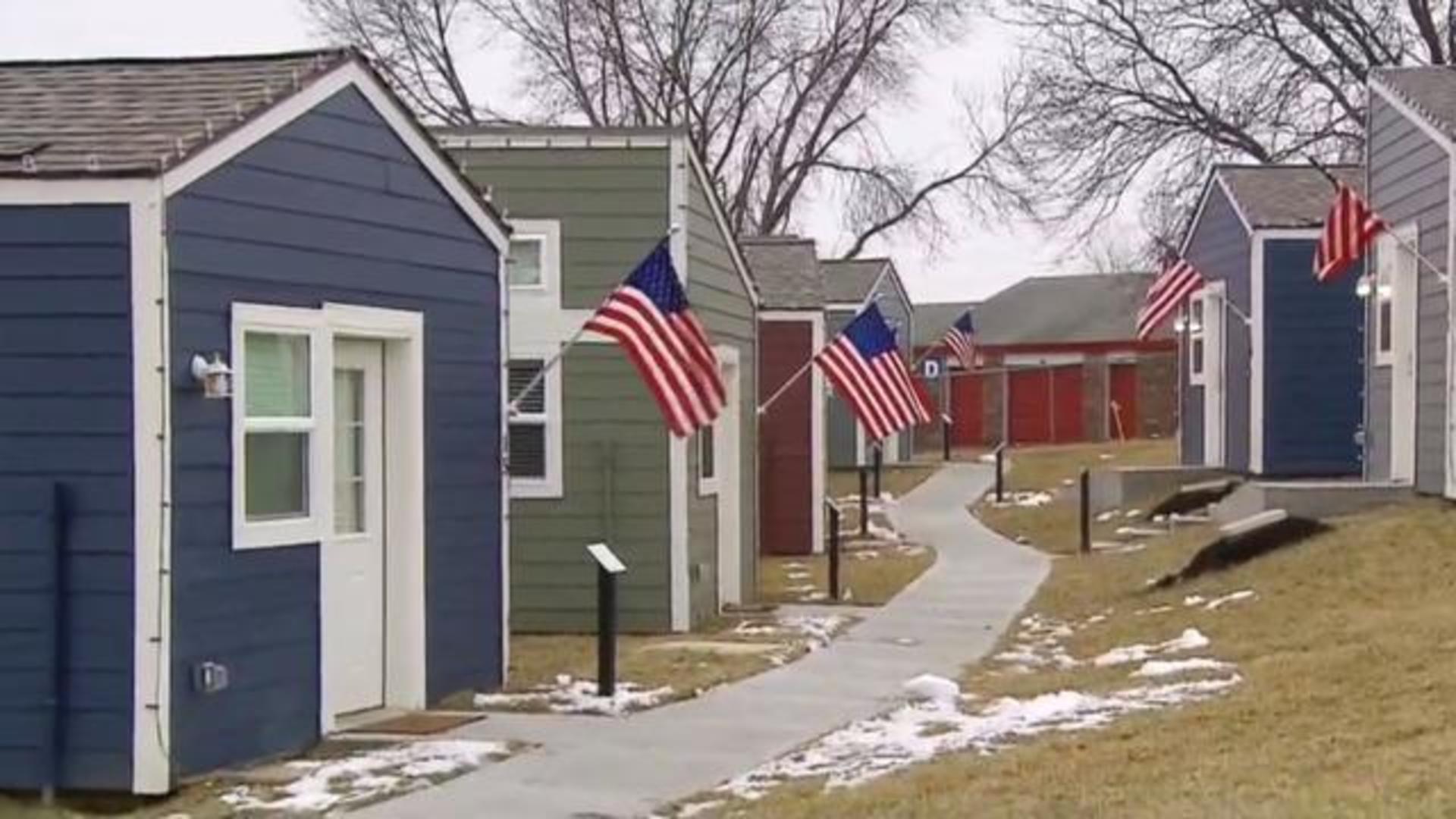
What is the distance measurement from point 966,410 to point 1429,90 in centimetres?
3659

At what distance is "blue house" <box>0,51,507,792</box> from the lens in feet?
32.7

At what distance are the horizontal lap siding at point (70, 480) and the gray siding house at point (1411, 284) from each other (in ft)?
38.5

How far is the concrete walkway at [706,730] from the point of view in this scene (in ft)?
31.9

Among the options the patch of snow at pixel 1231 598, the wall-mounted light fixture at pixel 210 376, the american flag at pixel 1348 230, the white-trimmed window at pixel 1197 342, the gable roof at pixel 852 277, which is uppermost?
the gable roof at pixel 852 277

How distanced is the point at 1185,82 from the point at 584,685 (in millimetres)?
29211

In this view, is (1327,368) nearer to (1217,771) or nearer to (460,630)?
(460,630)

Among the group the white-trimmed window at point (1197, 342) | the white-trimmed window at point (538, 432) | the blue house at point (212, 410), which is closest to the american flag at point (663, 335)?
the blue house at point (212, 410)

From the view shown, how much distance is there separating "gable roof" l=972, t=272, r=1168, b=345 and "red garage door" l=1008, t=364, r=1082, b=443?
16.2 feet

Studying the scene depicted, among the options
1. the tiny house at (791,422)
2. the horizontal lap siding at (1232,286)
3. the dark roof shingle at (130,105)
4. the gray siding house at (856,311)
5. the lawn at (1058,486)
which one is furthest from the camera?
the gray siding house at (856,311)

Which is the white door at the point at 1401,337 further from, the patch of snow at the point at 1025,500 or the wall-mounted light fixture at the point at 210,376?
the patch of snow at the point at 1025,500

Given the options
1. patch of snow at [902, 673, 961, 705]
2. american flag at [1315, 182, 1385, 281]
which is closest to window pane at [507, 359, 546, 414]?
patch of snow at [902, 673, 961, 705]

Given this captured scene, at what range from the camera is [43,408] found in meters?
10.1

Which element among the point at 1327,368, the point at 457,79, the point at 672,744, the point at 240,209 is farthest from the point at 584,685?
the point at 457,79

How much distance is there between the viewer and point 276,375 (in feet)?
36.4
